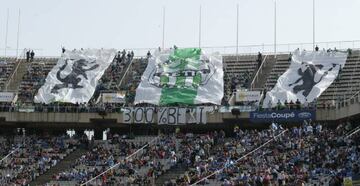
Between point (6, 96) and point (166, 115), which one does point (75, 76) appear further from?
point (166, 115)

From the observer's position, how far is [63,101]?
5797 centimetres

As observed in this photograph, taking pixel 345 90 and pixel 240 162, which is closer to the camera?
pixel 240 162

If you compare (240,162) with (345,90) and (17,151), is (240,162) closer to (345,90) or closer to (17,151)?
(345,90)

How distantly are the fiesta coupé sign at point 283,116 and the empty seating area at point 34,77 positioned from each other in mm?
17490

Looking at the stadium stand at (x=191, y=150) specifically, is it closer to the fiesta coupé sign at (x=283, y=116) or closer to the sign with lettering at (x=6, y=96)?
the fiesta coupé sign at (x=283, y=116)

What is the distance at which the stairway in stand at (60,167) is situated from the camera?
1962 inches

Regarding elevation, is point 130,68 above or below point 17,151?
above

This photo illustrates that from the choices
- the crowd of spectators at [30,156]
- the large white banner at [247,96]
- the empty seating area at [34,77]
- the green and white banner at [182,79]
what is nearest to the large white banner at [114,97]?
the green and white banner at [182,79]

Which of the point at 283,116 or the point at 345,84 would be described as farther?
the point at 345,84

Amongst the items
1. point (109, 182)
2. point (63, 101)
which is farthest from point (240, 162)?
point (63, 101)

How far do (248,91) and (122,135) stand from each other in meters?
9.75

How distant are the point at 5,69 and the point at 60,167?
15.8 metres

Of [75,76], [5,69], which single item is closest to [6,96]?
[75,76]

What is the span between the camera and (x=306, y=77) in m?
55.0
